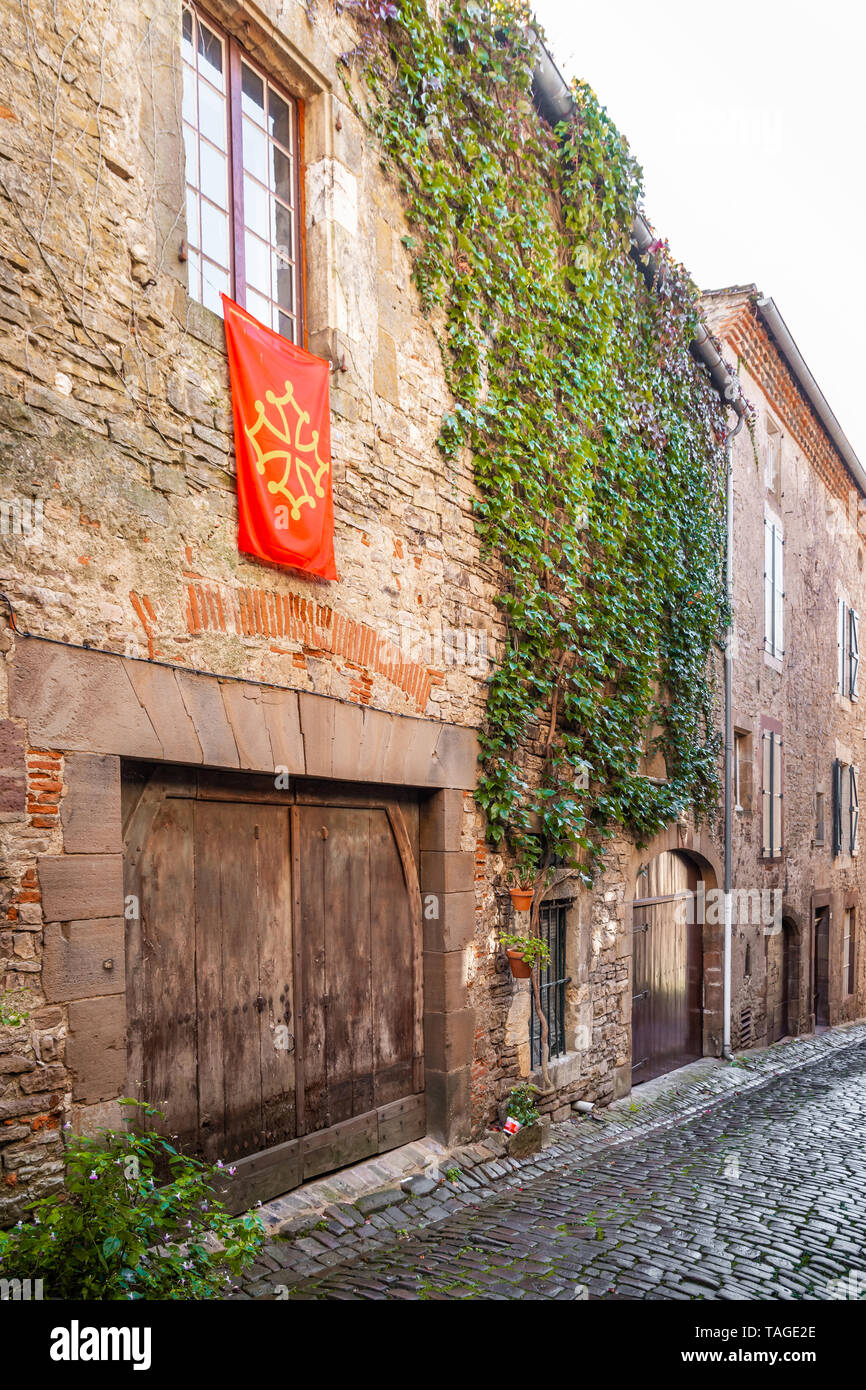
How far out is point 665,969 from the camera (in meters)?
9.77

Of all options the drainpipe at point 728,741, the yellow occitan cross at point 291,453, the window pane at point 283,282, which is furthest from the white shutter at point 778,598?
the yellow occitan cross at point 291,453

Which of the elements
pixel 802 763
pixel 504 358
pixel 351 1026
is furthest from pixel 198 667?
pixel 802 763

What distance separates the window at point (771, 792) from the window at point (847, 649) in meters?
4.35

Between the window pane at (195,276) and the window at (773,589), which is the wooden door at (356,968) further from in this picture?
the window at (773,589)

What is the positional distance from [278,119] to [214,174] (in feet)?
2.46

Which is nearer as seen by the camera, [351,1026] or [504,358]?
[351,1026]

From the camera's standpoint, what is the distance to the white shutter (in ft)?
42.3

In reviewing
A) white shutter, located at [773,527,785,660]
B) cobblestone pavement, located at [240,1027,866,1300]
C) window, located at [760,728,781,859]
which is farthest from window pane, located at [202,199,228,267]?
white shutter, located at [773,527,785,660]

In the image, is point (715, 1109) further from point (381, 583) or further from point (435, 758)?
point (381, 583)

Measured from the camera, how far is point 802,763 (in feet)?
46.3

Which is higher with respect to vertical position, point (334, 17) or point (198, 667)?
point (334, 17)

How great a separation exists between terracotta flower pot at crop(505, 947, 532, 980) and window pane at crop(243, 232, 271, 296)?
411cm

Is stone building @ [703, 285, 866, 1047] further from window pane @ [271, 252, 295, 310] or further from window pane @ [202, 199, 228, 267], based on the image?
window pane @ [202, 199, 228, 267]
